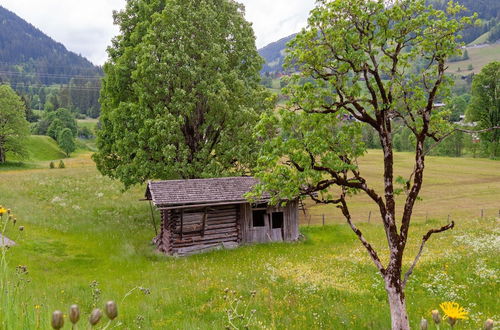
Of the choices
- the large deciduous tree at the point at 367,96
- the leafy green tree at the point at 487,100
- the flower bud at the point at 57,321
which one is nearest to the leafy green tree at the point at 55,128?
the leafy green tree at the point at 487,100

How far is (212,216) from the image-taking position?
26.1m

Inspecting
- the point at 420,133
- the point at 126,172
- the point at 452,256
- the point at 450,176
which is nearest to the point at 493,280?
the point at 452,256

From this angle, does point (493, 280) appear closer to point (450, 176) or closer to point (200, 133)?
point (200, 133)

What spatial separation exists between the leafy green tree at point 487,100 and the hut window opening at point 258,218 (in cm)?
5918

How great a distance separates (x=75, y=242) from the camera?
1008 inches

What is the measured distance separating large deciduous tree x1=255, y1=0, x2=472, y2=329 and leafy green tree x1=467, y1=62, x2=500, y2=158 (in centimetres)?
6965

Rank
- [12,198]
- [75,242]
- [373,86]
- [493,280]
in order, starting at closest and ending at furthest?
1. [373,86]
2. [493,280]
3. [75,242]
4. [12,198]

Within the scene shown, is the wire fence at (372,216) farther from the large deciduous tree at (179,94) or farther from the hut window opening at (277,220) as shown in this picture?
the large deciduous tree at (179,94)

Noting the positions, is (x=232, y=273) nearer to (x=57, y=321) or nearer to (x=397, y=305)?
(x=397, y=305)

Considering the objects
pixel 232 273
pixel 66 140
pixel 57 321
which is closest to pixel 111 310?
pixel 57 321

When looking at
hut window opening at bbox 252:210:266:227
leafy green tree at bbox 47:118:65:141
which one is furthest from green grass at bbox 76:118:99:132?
hut window opening at bbox 252:210:266:227

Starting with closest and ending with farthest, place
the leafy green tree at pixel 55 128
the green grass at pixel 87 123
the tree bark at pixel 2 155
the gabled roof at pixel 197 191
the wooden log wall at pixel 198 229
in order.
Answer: the gabled roof at pixel 197 191 < the wooden log wall at pixel 198 229 < the tree bark at pixel 2 155 < the leafy green tree at pixel 55 128 < the green grass at pixel 87 123

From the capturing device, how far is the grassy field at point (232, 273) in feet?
42.0

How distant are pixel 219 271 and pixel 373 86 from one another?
503 inches
